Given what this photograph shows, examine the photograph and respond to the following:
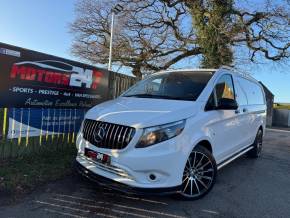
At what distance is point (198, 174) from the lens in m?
4.68

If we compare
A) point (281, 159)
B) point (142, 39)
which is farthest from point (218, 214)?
point (142, 39)

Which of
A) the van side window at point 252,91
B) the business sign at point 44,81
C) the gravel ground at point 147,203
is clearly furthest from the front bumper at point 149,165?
the van side window at point 252,91

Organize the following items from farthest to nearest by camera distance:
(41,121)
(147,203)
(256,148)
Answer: (256,148), (41,121), (147,203)

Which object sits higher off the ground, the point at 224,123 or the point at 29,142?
the point at 224,123

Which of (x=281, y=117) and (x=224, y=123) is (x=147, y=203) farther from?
(x=281, y=117)

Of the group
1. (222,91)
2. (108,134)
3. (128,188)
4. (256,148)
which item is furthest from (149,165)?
(256,148)

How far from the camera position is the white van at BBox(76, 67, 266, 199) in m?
4.02

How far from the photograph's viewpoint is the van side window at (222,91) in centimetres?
507

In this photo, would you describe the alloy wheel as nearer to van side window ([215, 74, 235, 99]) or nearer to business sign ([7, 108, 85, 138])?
van side window ([215, 74, 235, 99])

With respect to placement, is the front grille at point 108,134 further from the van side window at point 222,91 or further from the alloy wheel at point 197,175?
the van side window at point 222,91

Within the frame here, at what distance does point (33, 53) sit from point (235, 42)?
1642 cm

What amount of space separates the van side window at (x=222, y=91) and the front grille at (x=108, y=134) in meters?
1.45

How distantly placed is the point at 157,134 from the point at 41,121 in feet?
10.8

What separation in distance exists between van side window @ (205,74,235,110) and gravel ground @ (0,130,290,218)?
140 cm
